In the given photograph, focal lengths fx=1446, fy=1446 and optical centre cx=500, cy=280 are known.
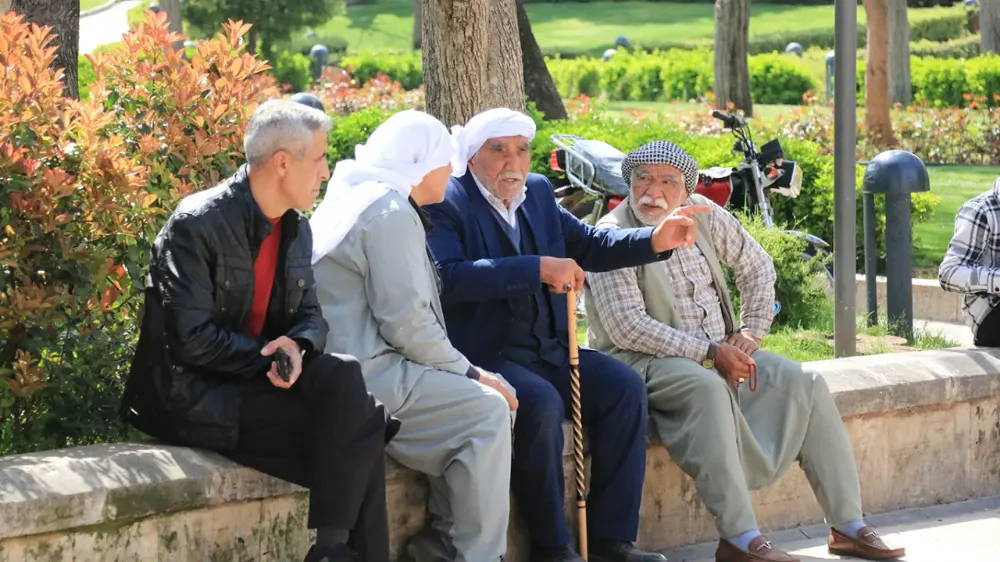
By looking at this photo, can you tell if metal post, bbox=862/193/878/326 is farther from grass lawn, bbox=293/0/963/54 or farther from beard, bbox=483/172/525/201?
grass lawn, bbox=293/0/963/54

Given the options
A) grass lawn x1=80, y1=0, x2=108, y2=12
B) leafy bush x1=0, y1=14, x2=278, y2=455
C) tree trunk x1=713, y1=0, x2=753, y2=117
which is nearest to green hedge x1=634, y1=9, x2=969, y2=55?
tree trunk x1=713, y1=0, x2=753, y2=117

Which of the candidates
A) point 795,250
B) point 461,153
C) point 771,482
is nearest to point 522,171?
point 461,153

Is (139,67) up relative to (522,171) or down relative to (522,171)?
up

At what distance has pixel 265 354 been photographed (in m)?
3.94

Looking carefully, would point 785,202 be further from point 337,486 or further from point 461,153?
point 337,486

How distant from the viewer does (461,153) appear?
16.2 ft

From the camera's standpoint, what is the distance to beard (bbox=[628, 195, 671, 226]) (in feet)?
17.0

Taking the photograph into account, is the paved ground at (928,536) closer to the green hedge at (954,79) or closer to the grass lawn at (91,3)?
the green hedge at (954,79)

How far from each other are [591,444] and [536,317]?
459 mm

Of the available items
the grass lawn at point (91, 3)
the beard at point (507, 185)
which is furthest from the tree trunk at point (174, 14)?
the grass lawn at point (91, 3)

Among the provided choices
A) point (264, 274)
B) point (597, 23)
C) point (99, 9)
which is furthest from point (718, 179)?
point (99, 9)

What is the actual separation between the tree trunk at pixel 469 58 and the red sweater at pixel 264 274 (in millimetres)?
2880

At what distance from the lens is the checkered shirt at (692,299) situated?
4973mm

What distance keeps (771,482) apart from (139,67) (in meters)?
2.59
